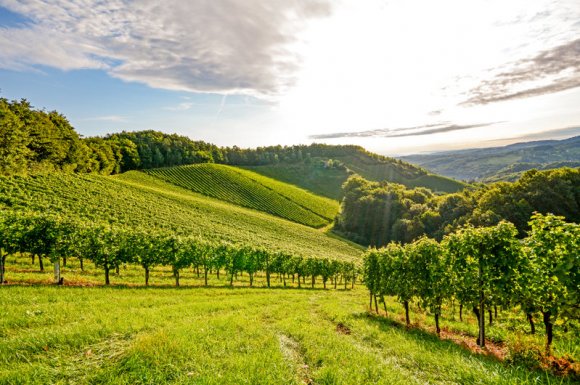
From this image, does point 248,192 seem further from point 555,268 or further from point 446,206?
point 555,268

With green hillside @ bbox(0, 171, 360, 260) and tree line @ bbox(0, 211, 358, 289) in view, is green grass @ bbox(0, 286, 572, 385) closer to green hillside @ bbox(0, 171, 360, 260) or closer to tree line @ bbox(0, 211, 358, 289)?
tree line @ bbox(0, 211, 358, 289)

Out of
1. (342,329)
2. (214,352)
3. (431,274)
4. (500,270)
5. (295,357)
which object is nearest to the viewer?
(214,352)

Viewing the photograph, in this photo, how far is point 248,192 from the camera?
120250 mm

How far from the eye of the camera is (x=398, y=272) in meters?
23.2

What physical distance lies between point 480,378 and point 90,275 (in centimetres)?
3934

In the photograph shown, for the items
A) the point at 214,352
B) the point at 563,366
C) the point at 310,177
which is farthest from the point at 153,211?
the point at 310,177

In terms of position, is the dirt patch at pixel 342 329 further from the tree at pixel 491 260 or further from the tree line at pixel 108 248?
the tree line at pixel 108 248

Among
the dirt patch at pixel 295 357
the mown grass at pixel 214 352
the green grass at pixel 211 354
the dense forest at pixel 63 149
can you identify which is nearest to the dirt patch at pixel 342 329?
the mown grass at pixel 214 352

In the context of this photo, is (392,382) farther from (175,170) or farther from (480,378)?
(175,170)

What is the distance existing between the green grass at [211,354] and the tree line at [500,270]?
3051mm

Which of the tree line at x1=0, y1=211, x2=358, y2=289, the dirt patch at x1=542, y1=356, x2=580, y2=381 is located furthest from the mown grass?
the tree line at x1=0, y1=211, x2=358, y2=289

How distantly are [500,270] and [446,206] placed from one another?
9269cm

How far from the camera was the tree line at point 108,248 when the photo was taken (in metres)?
30.2

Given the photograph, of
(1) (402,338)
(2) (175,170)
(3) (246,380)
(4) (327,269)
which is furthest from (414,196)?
(3) (246,380)
